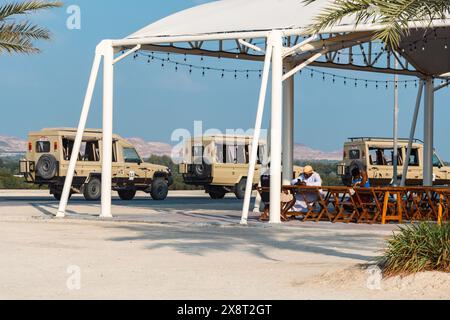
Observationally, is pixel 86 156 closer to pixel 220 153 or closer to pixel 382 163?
pixel 220 153

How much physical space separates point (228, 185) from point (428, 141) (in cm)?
910

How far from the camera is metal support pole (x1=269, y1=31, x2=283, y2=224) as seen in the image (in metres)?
22.5

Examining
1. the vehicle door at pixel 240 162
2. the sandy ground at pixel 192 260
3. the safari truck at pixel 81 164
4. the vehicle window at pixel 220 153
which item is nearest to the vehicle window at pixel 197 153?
the vehicle window at pixel 220 153

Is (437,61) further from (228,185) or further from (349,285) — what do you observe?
(349,285)

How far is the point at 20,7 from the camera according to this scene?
89.0 ft

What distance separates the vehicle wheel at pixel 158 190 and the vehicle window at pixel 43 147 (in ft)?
15.1

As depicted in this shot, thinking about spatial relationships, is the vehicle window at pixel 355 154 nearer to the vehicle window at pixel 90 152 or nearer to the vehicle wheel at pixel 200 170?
the vehicle wheel at pixel 200 170

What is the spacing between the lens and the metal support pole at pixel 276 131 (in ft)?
73.7

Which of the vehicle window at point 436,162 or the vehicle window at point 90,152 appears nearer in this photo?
the vehicle window at point 90,152

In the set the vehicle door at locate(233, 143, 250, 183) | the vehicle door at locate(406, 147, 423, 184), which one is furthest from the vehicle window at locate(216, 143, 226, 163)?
the vehicle door at locate(406, 147, 423, 184)

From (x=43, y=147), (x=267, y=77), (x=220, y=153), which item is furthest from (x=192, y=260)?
(x=220, y=153)

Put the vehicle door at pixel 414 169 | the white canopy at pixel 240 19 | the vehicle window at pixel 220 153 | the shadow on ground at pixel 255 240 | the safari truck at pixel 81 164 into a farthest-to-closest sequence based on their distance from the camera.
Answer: the vehicle door at pixel 414 169
the vehicle window at pixel 220 153
the safari truck at pixel 81 164
the white canopy at pixel 240 19
the shadow on ground at pixel 255 240

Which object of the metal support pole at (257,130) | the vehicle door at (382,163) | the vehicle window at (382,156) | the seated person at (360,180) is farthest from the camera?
the vehicle window at (382,156)

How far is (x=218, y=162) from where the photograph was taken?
129 feet
